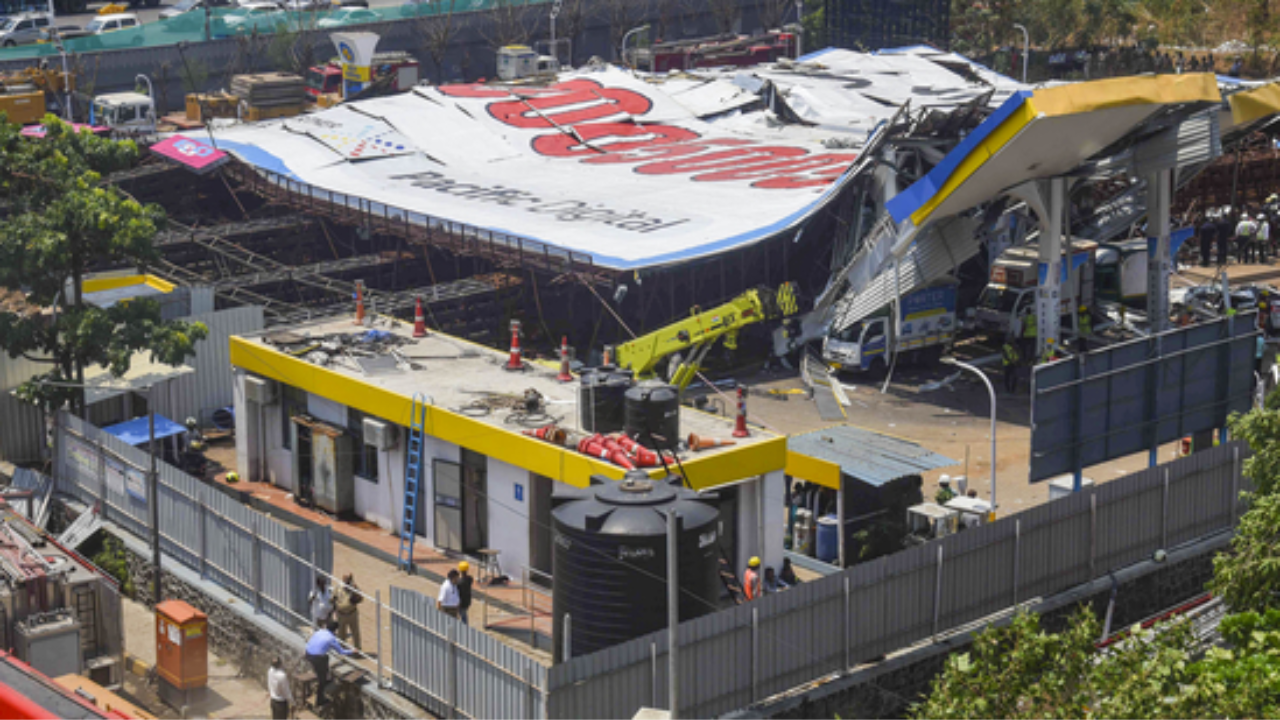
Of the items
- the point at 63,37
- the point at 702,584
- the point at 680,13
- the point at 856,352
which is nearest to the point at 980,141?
the point at 856,352

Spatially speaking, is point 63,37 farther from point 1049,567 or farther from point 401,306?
point 1049,567

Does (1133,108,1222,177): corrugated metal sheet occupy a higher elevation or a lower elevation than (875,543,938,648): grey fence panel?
higher

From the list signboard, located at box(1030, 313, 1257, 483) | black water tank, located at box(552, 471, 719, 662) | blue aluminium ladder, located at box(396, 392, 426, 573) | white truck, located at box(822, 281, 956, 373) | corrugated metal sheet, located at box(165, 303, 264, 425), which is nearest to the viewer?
black water tank, located at box(552, 471, 719, 662)

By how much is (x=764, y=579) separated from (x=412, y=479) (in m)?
7.03

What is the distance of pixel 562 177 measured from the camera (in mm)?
51344

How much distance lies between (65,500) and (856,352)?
64.8ft

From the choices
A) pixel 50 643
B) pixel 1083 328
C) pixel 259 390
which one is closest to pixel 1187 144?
pixel 1083 328

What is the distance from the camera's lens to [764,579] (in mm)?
27109

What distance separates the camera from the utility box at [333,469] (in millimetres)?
31578

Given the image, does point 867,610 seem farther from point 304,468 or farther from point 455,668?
point 304,468

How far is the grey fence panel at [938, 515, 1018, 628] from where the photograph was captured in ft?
79.5

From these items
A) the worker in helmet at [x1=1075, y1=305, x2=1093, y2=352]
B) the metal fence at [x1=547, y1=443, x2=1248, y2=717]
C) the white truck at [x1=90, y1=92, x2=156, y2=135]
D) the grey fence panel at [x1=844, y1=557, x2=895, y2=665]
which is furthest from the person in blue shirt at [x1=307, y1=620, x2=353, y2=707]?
the white truck at [x1=90, y1=92, x2=156, y2=135]

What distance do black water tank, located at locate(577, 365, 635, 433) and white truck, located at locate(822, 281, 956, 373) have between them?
15016 mm

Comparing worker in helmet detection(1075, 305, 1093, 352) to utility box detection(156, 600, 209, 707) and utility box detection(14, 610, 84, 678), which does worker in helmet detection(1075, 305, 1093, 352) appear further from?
utility box detection(14, 610, 84, 678)
